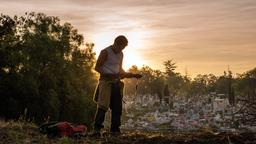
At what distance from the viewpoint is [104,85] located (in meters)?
13.0

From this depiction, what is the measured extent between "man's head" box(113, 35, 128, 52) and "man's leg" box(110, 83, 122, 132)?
79 centimetres

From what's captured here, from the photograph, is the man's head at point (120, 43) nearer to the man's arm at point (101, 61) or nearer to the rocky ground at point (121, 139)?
the man's arm at point (101, 61)

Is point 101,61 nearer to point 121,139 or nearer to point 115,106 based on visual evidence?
point 115,106

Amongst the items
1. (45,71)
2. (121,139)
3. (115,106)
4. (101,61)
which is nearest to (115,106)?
(115,106)

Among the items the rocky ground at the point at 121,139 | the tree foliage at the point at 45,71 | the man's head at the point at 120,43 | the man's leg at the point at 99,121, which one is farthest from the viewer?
the tree foliage at the point at 45,71

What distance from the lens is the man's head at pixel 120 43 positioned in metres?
13.0

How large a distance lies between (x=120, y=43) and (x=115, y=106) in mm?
1392

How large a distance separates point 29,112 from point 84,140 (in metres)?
37.7

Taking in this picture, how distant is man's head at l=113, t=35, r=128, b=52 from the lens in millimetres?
13047

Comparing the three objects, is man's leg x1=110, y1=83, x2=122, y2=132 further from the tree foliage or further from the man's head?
the tree foliage

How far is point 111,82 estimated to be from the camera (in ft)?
42.9

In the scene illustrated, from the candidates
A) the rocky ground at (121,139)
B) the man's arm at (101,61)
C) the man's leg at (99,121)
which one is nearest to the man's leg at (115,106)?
the man's leg at (99,121)

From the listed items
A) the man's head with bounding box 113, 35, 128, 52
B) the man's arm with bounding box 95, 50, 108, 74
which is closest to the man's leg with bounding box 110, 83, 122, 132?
the man's arm with bounding box 95, 50, 108, 74

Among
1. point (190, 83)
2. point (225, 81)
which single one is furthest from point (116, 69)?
point (190, 83)
